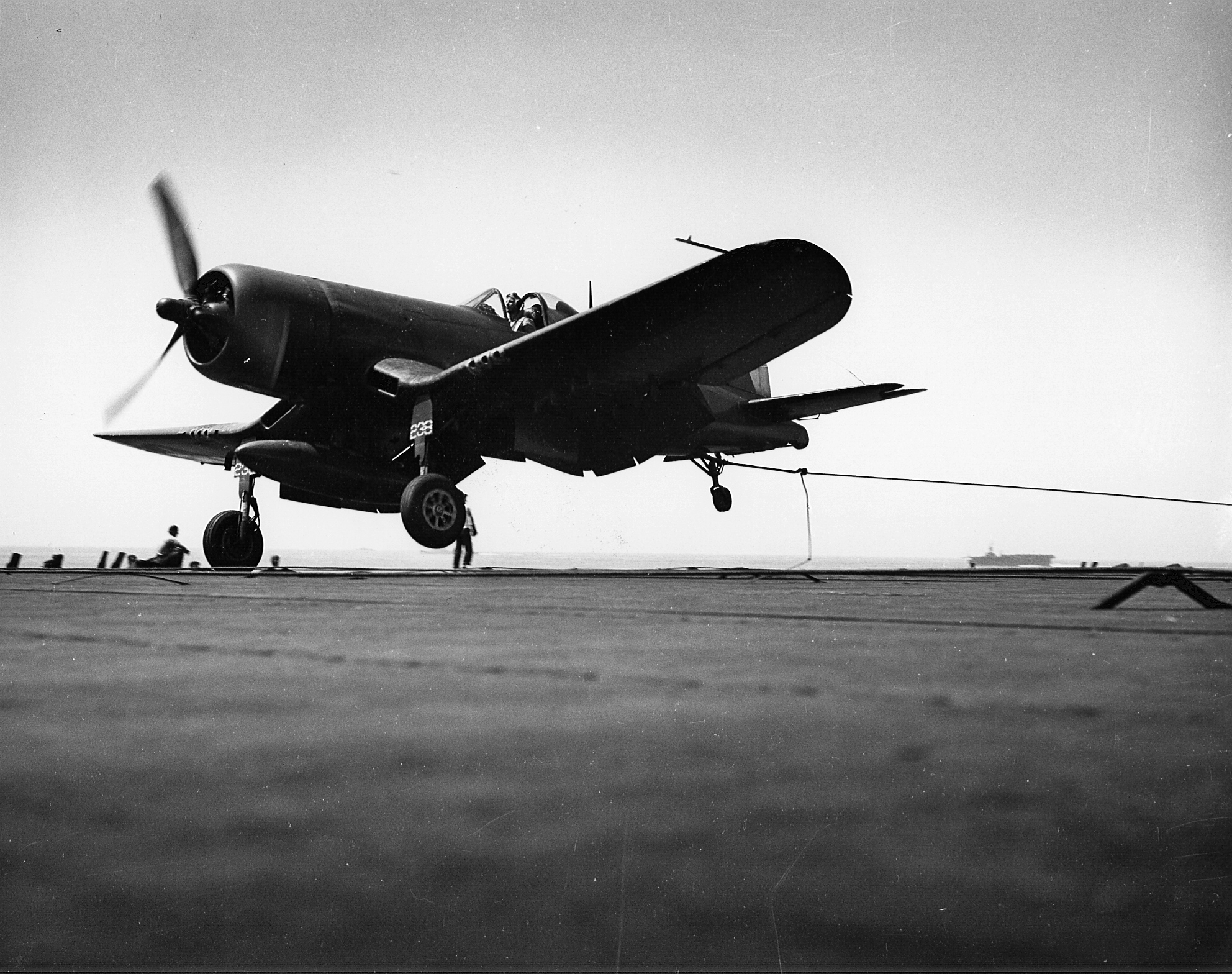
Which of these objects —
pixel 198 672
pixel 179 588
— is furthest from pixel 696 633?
pixel 179 588

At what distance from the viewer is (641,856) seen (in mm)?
834

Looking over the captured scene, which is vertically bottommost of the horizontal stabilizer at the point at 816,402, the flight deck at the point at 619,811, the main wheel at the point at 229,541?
the flight deck at the point at 619,811

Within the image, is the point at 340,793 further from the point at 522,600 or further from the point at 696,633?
the point at 522,600

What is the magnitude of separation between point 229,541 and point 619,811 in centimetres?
1033

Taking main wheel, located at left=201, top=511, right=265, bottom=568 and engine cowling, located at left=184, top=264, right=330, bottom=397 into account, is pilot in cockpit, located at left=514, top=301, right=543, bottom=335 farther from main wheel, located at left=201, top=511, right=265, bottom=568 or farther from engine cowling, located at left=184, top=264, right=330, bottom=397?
main wheel, located at left=201, top=511, right=265, bottom=568

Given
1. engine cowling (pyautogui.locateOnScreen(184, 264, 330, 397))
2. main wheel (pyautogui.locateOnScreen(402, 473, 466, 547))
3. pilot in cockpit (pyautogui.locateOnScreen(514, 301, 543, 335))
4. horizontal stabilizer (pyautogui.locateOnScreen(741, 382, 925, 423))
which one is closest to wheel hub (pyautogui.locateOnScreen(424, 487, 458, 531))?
main wheel (pyautogui.locateOnScreen(402, 473, 466, 547))

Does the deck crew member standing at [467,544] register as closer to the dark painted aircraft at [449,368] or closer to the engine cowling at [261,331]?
A: the dark painted aircraft at [449,368]

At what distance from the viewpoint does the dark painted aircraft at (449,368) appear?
889 cm

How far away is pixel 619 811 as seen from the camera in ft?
3.13

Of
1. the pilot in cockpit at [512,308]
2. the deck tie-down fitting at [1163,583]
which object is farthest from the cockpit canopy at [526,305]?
the deck tie-down fitting at [1163,583]

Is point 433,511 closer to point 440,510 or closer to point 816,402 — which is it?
point 440,510

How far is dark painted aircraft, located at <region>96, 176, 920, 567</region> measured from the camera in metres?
8.89

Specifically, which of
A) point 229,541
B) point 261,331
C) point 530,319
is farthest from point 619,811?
point 530,319

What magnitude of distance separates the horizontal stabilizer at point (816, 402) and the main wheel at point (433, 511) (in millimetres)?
5937
